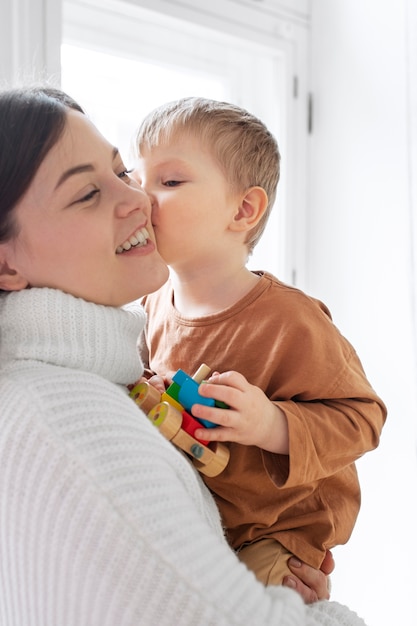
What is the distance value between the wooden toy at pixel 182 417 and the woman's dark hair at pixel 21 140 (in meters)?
0.32

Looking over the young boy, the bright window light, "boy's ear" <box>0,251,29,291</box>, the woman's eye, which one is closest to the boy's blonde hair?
the young boy

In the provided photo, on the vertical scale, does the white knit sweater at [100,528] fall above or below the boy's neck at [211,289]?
below

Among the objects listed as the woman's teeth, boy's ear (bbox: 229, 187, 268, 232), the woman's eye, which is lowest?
the woman's teeth

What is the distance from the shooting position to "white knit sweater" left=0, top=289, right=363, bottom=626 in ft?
2.44

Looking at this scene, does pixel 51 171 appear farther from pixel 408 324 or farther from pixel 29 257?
pixel 408 324

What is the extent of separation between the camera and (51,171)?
3.09ft

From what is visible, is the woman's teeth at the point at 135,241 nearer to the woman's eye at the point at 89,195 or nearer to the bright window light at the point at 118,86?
the woman's eye at the point at 89,195

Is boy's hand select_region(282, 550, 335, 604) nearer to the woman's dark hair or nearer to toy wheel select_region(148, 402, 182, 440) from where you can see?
toy wheel select_region(148, 402, 182, 440)

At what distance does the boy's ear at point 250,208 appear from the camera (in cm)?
134

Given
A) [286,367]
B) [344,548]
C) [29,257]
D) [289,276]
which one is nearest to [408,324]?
[289,276]

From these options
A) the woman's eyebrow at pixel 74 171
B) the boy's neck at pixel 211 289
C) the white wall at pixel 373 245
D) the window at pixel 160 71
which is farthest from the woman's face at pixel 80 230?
the white wall at pixel 373 245

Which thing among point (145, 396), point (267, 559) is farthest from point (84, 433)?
point (267, 559)

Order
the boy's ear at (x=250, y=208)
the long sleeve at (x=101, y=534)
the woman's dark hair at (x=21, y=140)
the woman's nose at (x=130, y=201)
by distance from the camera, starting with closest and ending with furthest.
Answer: the long sleeve at (x=101, y=534) < the woman's dark hair at (x=21, y=140) < the woman's nose at (x=130, y=201) < the boy's ear at (x=250, y=208)

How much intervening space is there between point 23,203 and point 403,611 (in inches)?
65.1
